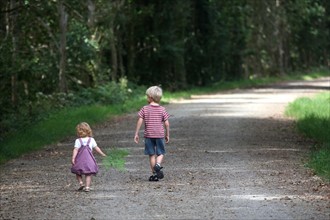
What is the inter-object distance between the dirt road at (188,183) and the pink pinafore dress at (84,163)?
1.14 feet

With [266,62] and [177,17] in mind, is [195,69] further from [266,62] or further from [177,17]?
[266,62]

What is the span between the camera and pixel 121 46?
46.7 m

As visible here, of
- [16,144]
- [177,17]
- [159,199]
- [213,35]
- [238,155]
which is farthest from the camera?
[213,35]

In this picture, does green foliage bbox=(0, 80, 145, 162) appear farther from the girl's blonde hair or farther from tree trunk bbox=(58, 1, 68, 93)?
the girl's blonde hair

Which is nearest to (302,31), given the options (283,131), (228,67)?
(228,67)

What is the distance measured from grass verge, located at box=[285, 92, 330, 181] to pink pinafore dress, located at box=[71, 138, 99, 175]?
4143 millimetres

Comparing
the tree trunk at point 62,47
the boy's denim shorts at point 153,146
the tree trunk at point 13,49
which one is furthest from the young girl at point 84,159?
the tree trunk at point 62,47

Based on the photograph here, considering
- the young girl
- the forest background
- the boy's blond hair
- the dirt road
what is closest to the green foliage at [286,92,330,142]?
the dirt road

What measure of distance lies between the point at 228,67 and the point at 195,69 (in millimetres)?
10327

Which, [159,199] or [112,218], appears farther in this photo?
[159,199]

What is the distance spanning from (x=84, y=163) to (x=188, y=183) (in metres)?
1.94

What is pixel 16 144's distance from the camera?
1920cm

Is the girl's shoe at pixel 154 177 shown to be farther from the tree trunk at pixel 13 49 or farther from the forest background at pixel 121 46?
the tree trunk at pixel 13 49

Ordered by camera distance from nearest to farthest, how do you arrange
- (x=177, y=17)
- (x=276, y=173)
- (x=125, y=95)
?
(x=276, y=173), (x=125, y=95), (x=177, y=17)
